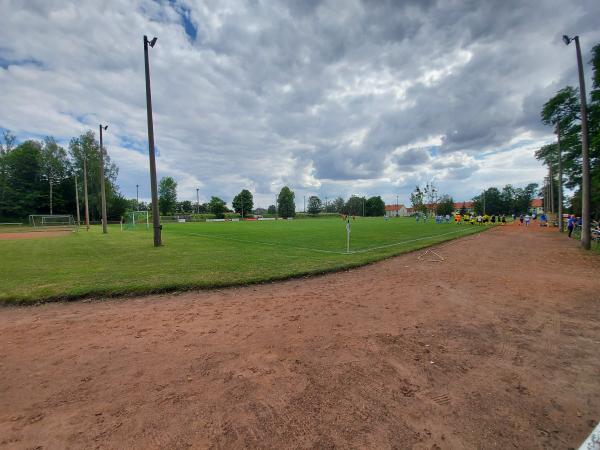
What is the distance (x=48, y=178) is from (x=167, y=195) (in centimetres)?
4276

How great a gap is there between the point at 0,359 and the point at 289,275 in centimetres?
606

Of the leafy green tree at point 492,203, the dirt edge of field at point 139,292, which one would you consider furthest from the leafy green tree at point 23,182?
the leafy green tree at point 492,203

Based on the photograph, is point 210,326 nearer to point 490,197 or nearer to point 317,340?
point 317,340

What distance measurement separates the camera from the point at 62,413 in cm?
275

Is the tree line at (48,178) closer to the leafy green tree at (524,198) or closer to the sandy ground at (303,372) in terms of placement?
the sandy ground at (303,372)

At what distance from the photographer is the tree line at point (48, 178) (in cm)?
5862

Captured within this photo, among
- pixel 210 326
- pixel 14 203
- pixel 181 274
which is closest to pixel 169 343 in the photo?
pixel 210 326

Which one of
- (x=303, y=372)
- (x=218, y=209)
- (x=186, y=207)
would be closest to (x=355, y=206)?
(x=218, y=209)

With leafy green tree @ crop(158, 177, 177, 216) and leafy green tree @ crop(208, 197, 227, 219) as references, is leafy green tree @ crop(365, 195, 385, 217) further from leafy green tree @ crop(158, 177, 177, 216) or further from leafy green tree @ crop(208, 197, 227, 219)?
leafy green tree @ crop(158, 177, 177, 216)

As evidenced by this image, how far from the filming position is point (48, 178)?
64625 millimetres

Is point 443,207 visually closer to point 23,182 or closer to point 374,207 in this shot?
point 374,207

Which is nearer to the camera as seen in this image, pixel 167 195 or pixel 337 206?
pixel 167 195

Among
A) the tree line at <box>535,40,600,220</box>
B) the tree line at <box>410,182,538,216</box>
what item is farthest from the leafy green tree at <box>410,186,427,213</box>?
the tree line at <box>535,40,600,220</box>

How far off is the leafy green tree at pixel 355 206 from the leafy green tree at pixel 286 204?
93.5 feet
